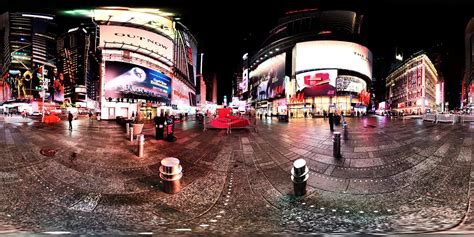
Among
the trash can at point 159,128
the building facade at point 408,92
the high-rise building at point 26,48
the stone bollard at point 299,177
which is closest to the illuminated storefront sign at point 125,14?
the high-rise building at point 26,48

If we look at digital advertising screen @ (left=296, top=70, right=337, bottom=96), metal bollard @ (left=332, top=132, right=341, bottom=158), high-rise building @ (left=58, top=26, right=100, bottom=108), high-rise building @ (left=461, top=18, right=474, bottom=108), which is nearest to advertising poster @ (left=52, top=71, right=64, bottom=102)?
high-rise building @ (left=58, top=26, right=100, bottom=108)

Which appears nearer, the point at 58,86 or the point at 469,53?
the point at 58,86

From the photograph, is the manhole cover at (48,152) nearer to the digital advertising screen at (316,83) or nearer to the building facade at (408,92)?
the digital advertising screen at (316,83)

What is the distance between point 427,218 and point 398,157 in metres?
1.29

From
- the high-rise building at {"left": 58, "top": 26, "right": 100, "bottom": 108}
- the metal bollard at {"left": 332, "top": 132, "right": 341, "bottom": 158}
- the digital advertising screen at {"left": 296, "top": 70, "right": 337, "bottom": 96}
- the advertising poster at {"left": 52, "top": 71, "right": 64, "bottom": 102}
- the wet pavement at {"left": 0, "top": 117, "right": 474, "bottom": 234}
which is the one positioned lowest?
the wet pavement at {"left": 0, "top": 117, "right": 474, "bottom": 234}

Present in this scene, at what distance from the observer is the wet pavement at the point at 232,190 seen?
1.61 meters

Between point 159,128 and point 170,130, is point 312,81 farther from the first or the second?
point 159,128

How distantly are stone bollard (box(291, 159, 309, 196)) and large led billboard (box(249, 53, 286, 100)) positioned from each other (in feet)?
58.4

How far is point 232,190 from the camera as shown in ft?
6.83

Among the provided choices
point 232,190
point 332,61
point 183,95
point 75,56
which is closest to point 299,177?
point 232,190

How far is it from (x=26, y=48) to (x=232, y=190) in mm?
4352

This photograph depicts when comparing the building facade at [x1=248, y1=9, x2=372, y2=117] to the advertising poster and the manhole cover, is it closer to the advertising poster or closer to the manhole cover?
the advertising poster

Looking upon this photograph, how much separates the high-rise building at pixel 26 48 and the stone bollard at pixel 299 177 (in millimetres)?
4036

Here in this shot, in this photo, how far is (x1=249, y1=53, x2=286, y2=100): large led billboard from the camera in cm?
1992
